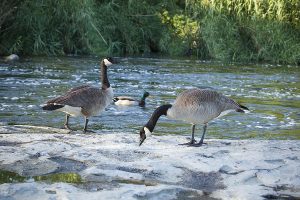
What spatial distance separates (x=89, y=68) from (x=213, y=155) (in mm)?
18300

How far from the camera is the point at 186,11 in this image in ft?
111

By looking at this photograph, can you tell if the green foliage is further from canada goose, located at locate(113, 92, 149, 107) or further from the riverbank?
the riverbank

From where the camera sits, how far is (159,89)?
2016cm

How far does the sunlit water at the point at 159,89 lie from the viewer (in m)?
13.1

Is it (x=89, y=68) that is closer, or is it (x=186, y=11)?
(x=89, y=68)

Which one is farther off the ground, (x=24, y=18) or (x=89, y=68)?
(x=24, y=18)

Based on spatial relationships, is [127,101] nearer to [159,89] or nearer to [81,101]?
[159,89]

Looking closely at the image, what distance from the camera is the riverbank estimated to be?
606 cm

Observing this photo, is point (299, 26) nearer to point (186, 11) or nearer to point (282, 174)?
point (186, 11)

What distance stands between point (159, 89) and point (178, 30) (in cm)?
1375

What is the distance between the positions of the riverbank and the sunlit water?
4.15 metres

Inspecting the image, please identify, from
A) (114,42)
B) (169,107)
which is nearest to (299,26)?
(114,42)

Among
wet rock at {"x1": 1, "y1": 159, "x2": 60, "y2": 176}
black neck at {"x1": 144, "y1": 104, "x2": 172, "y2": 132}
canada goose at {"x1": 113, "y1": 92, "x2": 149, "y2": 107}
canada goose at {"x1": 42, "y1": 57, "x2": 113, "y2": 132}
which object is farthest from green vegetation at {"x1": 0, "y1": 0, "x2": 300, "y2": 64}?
wet rock at {"x1": 1, "y1": 159, "x2": 60, "y2": 176}

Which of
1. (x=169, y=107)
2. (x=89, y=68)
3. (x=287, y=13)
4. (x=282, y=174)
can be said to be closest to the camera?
(x=282, y=174)
